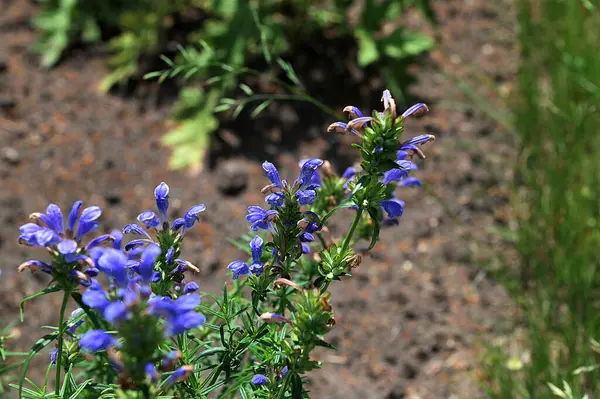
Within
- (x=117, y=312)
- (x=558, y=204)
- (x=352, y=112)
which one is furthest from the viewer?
(x=558, y=204)

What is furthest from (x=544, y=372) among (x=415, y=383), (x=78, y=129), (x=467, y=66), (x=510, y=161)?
(x=78, y=129)

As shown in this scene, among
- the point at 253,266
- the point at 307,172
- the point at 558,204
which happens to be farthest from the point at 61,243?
the point at 558,204

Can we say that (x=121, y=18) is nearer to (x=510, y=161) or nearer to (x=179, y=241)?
(x=510, y=161)

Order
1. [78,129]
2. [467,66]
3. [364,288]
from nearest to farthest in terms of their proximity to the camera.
Result: 1. [364,288]
2. [78,129]
3. [467,66]

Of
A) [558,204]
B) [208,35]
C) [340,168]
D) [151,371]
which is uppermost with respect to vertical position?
[208,35]

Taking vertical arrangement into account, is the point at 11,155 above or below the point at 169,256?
above

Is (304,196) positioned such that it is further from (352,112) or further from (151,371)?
(151,371)

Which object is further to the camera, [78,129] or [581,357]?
[78,129]
